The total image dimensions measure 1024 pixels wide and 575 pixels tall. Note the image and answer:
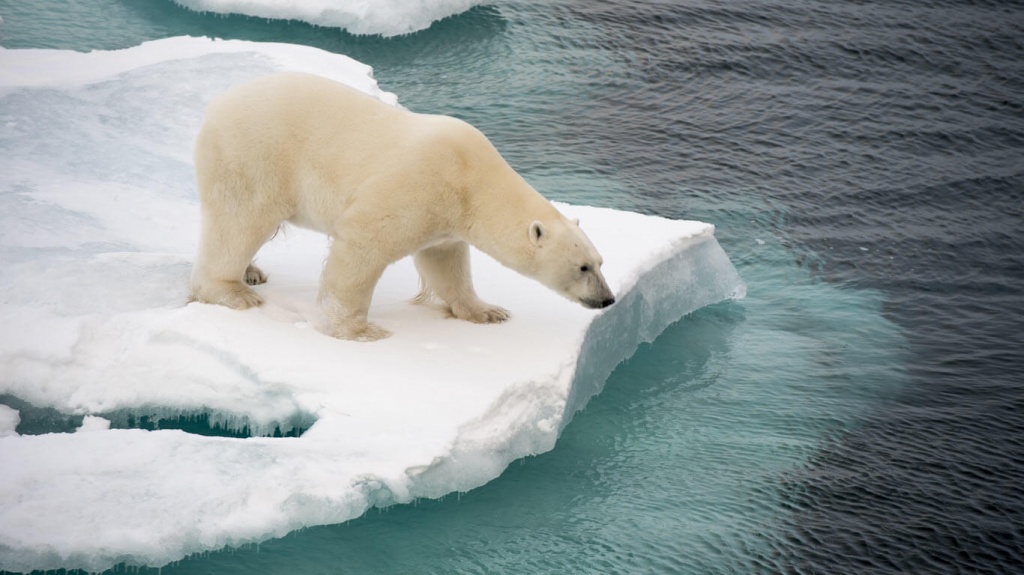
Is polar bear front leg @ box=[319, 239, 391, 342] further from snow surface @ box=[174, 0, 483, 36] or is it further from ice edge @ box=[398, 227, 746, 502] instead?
snow surface @ box=[174, 0, 483, 36]

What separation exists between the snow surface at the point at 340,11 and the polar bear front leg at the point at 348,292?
642 centimetres

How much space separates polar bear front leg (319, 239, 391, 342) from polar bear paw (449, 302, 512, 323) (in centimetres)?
48

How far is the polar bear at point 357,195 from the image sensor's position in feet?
16.9

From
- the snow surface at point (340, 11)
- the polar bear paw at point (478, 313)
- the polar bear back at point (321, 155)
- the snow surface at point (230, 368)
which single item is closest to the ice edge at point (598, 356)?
the snow surface at point (230, 368)

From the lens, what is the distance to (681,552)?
192 inches

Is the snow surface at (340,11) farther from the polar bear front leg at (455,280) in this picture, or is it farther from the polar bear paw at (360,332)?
the polar bear paw at (360,332)

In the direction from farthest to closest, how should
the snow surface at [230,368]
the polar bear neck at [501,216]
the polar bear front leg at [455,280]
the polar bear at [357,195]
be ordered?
the polar bear front leg at [455,280] < the polar bear neck at [501,216] < the polar bear at [357,195] < the snow surface at [230,368]

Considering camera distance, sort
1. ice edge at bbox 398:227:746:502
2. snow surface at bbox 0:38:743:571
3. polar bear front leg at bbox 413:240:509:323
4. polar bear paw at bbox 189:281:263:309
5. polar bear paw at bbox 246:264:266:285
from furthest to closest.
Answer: polar bear paw at bbox 246:264:266:285 → polar bear front leg at bbox 413:240:509:323 → polar bear paw at bbox 189:281:263:309 → ice edge at bbox 398:227:746:502 → snow surface at bbox 0:38:743:571

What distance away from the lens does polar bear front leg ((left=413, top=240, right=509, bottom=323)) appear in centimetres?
565

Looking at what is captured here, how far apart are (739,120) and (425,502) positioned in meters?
7.04

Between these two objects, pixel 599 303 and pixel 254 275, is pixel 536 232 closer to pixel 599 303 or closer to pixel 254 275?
pixel 599 303

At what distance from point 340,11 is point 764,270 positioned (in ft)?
17.3

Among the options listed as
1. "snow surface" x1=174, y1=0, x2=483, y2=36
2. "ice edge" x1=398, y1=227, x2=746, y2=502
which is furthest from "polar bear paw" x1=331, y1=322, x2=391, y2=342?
"snow surface" x1=174, y1=0, x2=483, y2=36

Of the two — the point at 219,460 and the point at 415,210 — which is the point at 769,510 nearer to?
the point at 415,210
